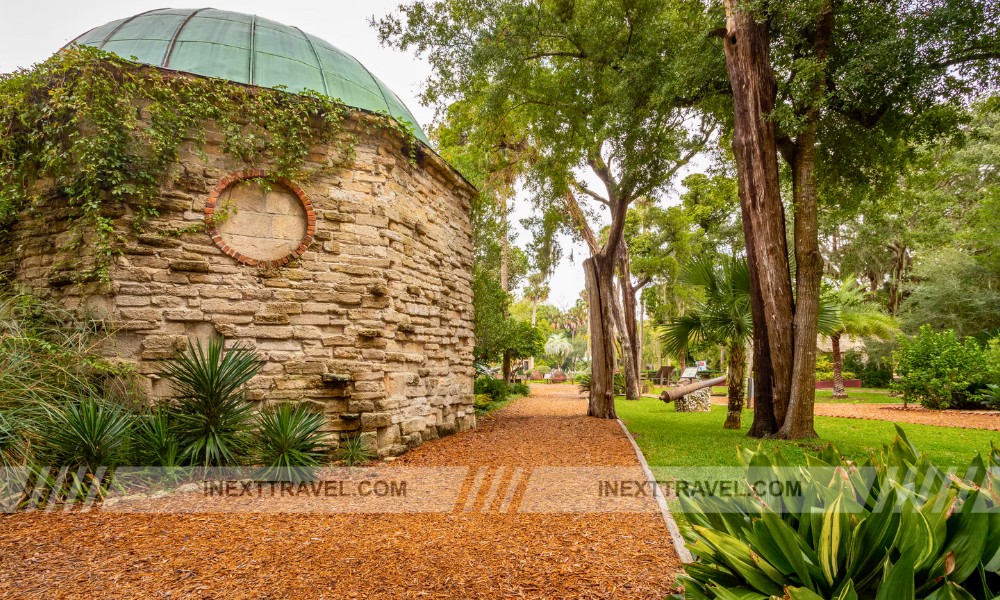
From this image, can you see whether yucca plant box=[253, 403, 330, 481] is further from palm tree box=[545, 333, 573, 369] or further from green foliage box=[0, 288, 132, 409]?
palm tree box=[545, 333, 573, 369]

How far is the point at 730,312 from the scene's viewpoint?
27.9 feet

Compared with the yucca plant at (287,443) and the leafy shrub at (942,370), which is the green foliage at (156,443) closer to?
the yucca plant at (287,443)

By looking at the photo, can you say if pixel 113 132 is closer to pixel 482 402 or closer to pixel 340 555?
pixel 340 555

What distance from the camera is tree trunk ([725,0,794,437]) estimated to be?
23.1ft

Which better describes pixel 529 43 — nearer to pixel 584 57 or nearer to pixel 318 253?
pixel 584 57

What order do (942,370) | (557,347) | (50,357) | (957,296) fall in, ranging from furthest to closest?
1. (557,347)
2. (957,296)
3. (942,370)
4. (50,357)

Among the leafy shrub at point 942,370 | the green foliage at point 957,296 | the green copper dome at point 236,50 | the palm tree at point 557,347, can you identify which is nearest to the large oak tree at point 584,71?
the green copper dome at point 236,50

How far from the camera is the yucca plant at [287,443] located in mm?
4941

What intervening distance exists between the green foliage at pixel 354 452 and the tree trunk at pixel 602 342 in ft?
19.5

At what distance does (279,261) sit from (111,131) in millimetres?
2350

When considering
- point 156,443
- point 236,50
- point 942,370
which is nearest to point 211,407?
point 156,443

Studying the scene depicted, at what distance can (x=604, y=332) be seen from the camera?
10555 mm

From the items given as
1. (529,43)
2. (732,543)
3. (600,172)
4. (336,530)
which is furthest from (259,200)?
(600,172)

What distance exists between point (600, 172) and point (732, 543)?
447 inches
